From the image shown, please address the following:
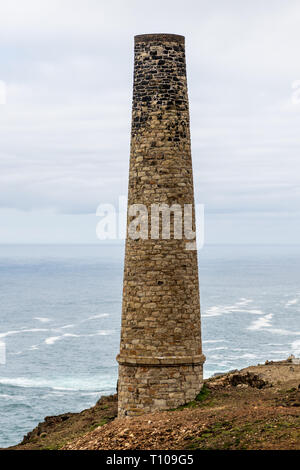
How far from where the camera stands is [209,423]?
22.2m

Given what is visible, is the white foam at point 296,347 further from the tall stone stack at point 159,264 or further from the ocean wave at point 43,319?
the tall stone stack at point 159,264

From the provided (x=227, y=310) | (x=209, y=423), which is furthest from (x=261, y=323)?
(x=209, y=423)

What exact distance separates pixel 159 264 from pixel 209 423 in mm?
6033

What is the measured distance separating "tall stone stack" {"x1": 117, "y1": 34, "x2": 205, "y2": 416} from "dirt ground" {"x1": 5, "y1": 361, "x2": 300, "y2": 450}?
1.06m

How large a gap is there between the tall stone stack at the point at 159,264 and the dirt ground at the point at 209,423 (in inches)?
41.8

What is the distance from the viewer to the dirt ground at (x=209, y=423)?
68.2 feet

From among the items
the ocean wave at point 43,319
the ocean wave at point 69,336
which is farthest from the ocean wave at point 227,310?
the ocean wave at point 43,319

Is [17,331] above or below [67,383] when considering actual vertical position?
above

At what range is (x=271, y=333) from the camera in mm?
92938

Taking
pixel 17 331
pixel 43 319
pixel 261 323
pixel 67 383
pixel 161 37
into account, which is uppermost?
pixel 161 37

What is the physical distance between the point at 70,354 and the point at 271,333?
2610 cm

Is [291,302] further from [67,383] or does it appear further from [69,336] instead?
[67,383]

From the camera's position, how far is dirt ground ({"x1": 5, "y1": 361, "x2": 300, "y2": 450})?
20797mm

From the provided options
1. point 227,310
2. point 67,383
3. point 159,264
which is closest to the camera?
point 159,264
